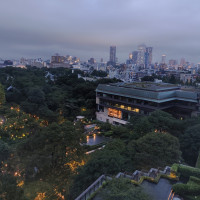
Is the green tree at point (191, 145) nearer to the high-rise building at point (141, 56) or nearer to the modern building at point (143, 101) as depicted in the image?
the modern building at point (143, 101)

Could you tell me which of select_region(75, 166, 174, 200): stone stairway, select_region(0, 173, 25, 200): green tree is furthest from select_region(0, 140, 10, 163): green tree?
select_region(75, 166, 174, 200): stone stairway

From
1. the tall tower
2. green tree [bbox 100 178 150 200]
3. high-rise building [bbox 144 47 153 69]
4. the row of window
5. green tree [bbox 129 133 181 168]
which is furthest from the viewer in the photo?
high-rise building [bbox 144 47 153 69]

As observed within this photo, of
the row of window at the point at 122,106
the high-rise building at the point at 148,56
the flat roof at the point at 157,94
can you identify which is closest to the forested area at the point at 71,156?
the flat roof at the point at 157,94

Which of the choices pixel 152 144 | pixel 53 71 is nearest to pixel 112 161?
pixel 152 144

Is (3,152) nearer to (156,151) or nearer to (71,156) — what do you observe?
(71,156)

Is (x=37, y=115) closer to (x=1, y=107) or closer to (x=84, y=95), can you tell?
(x=1, y=107)

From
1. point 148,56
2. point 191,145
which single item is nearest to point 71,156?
point 191,145

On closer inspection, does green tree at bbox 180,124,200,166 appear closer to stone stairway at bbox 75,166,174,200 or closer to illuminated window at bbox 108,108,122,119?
stone stairway at bbox 75,166,174,200

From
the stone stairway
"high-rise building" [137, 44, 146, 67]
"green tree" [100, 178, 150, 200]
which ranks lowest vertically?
the stone stairway
